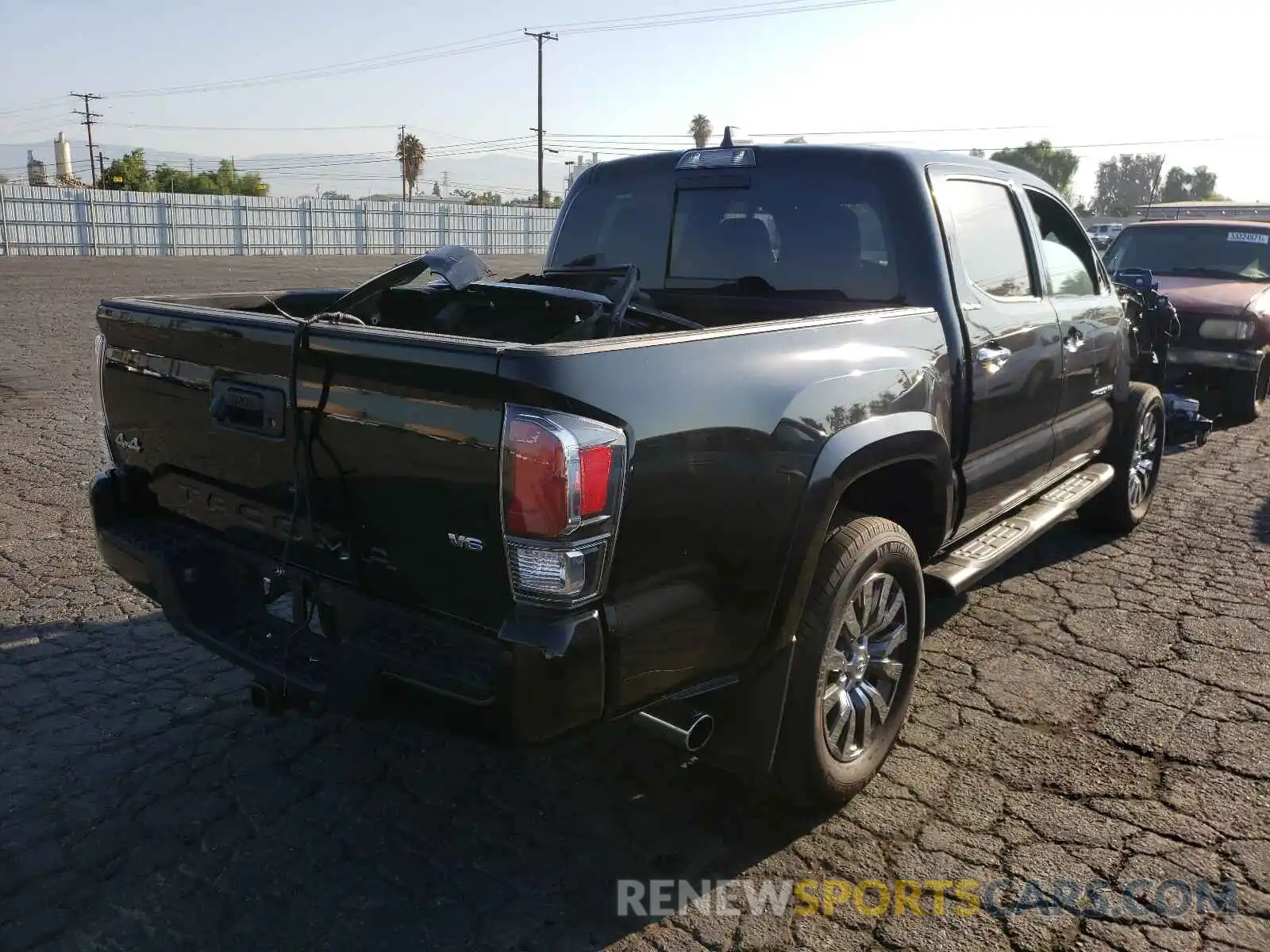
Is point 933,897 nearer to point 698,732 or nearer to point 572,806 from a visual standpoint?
point 698,732

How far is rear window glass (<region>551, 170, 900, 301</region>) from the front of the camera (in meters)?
3.96

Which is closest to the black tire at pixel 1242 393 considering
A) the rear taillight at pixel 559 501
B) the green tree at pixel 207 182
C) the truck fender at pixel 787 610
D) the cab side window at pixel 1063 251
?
the cab side window at pixel 1063 251

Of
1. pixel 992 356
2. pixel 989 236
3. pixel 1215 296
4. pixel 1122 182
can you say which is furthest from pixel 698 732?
pixel 1122 182

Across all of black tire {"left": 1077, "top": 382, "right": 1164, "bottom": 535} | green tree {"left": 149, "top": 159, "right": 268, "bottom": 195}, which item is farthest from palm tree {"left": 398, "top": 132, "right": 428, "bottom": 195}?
black tire {"left": 1077, "top": 382, "right": 1164, "bottom": 535}

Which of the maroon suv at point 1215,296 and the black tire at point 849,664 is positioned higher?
the maroon suv at point 1215,296

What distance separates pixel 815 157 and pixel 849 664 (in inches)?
77.1

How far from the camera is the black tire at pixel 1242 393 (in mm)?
9430

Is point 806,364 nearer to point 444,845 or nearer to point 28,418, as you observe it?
point 444,845

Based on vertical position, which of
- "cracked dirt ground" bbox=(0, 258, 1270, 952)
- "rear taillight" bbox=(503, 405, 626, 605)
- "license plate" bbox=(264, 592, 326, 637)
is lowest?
"cracked dirt ground" bbox=(0, 258, 1270, 952)

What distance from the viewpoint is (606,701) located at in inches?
98.3

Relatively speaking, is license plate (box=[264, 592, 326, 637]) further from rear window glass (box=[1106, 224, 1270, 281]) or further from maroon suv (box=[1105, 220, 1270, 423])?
rear window glass (box=[1106, 224, 1270, 281])

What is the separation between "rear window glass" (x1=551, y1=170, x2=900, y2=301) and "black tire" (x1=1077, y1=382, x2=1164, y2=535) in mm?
2669

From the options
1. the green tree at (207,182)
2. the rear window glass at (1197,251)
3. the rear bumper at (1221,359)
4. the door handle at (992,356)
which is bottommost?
the rear bumper at (1221,359)

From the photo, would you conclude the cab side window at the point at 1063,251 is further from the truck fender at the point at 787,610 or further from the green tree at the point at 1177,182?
the green tree at the point at 1177,182
